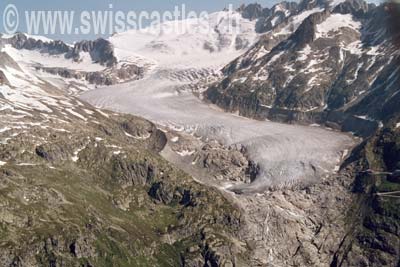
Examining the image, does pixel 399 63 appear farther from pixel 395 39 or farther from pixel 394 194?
pixel 394 194

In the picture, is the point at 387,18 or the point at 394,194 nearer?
the point at 387,18

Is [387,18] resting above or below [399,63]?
above

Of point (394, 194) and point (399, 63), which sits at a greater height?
point (399, 63)

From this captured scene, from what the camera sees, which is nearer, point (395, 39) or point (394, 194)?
point (395, 39)

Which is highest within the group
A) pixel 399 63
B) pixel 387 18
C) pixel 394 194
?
pixel 387 18

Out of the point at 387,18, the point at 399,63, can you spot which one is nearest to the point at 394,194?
the point at 399,63

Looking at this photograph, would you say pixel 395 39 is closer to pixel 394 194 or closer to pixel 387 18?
pixel 387 18

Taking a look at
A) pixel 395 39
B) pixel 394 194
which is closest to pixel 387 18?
pixel 395 39
